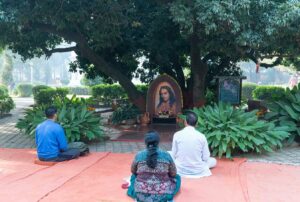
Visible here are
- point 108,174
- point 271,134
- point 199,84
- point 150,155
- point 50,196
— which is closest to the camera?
point 150,155

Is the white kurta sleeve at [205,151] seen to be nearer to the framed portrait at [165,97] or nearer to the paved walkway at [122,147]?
the paved walkway at [122,147]

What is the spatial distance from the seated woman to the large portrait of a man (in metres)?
8.34

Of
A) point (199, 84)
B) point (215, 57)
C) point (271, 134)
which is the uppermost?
point (215, 57)

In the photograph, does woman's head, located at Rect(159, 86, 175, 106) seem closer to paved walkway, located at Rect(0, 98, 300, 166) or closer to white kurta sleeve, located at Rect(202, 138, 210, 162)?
paved walkway, located at Rect(0, 98, 300, 166)

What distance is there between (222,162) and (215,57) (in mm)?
8630

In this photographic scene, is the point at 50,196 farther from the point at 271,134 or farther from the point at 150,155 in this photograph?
the point at 271,134

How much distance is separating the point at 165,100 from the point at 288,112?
4.83m

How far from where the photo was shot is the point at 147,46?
520 inches

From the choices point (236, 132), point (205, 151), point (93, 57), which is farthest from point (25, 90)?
point (205, 151)

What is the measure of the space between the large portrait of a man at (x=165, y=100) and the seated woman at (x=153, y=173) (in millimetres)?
8341

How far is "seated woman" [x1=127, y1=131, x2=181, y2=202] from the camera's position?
17.1 feet

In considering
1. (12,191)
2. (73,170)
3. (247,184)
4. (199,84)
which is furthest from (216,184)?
(199,84)

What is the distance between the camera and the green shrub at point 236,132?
8.32 m

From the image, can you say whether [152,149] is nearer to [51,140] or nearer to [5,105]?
[51,140]
